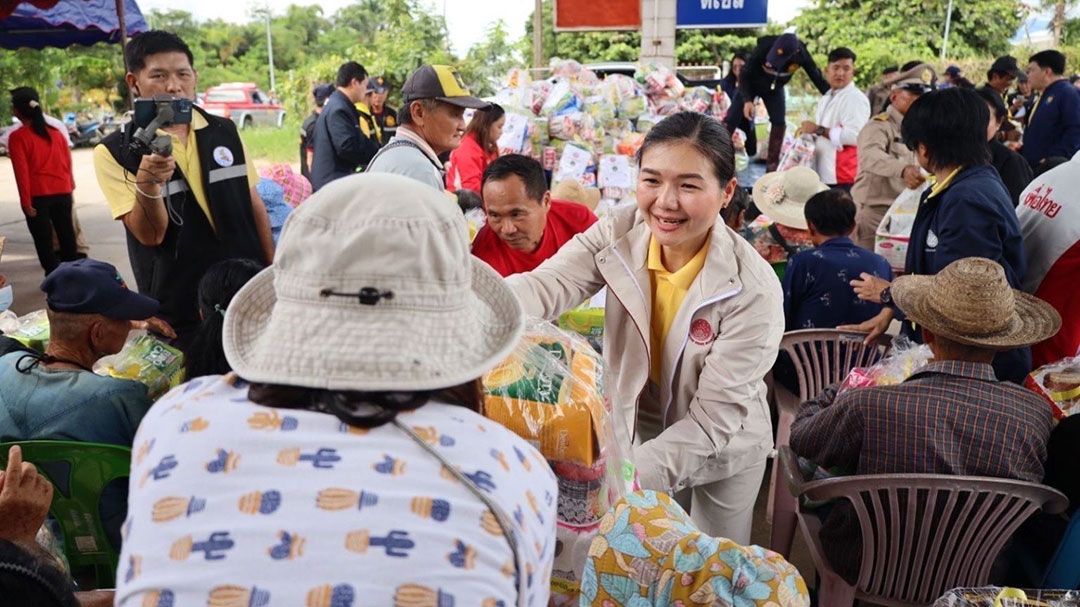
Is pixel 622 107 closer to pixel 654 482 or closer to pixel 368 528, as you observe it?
pixel 654 482

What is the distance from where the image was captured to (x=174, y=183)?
2568 millimetres

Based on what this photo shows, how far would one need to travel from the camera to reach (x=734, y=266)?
6.03 ft

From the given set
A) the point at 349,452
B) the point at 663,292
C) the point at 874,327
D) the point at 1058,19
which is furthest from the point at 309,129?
the point at 1058,19

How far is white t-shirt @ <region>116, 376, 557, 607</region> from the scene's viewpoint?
0.76 m

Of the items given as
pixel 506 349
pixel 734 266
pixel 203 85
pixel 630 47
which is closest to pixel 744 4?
pixel 734 266

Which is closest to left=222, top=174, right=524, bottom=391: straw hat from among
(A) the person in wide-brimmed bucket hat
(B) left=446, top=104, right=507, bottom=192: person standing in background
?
(A) the person in wide-brimmed bucket hat

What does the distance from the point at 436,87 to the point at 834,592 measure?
2226 mm

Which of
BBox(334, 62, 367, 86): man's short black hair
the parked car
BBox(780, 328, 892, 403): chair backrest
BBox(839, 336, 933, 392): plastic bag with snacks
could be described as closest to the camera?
BBox(839, 336, 933, 392): plastic bag with snacks

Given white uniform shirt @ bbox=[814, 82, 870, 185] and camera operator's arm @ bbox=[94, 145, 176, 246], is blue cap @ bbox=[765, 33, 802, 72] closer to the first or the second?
white uniform shirt @ bbox=[814, 82, 870, 185]

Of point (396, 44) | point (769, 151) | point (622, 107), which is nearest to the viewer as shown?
point (622, 107)

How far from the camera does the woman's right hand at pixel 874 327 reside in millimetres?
2887

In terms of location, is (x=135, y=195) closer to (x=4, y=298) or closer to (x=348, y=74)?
(x=4, y=298)

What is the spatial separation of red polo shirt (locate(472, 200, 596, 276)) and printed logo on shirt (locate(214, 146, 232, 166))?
881mm

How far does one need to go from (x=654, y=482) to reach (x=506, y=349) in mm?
923
